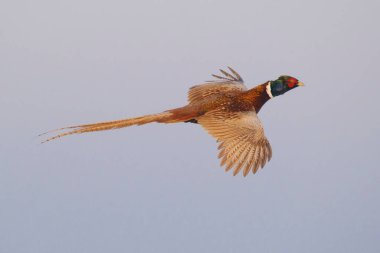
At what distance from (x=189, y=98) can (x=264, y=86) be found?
1.04 metres

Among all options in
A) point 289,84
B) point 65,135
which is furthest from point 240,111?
point 65,135

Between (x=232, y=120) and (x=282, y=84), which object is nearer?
(x=232, y=120)

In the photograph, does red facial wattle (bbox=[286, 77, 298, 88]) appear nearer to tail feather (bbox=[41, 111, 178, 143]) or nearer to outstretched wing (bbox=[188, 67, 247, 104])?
outstretched wing (bbox=[188, 67, 247, 104])

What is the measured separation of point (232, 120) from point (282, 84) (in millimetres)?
1123

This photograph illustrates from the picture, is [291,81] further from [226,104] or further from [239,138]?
[239,138]

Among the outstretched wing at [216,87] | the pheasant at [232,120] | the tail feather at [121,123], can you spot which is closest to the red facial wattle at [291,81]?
the pheasant at [232,120]

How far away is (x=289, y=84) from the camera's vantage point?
751cm

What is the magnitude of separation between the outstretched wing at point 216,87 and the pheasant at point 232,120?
0.05 feet

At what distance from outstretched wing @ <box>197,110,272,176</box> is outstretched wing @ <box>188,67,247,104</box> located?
900 millimetres

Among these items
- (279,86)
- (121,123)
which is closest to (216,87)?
(279,86)

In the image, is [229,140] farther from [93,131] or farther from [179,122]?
[93,131]

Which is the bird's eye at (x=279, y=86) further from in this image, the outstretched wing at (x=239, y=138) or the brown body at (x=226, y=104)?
the outstretched wing at (x=239, y=138)

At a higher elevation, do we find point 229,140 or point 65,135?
point 65,135

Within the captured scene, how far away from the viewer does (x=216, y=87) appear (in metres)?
7.98
